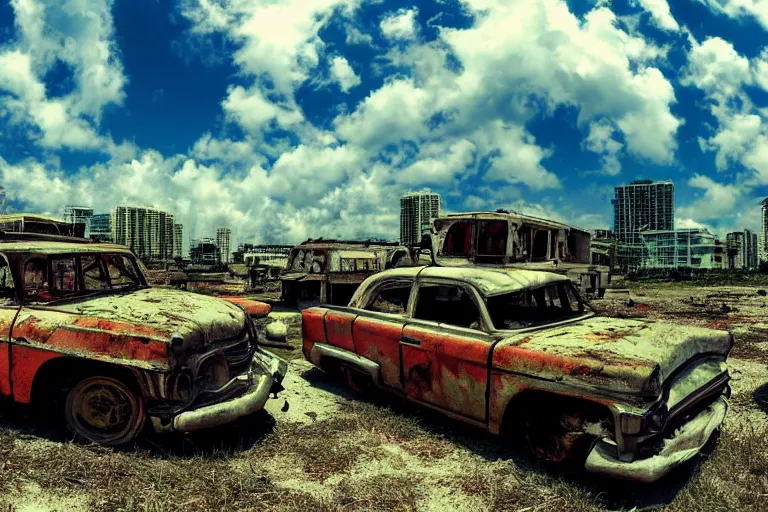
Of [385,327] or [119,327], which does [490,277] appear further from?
[119,327]

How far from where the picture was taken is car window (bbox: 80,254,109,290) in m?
5.07

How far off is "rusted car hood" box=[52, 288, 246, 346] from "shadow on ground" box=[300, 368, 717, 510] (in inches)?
70.1

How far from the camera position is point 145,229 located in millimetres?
80750

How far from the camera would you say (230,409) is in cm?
390

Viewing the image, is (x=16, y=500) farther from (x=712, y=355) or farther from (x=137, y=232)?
(x=137, y=232)

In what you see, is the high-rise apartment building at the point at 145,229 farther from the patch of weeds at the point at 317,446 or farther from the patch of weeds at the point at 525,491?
the patch of weeds at the point at 525,491

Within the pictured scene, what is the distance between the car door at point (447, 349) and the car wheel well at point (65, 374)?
229cm

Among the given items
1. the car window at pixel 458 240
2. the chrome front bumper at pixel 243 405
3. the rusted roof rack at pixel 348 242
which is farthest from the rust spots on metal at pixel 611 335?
the rusted roof rack at pixel 348 242

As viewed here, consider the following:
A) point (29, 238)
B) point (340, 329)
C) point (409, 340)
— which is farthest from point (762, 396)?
point (29, 238)

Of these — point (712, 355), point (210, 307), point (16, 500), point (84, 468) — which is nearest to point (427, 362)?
point (210, 307)

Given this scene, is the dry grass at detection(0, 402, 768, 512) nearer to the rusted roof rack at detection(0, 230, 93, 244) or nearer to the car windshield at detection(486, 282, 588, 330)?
the car windshield at detection(486, 282, 588, 330)

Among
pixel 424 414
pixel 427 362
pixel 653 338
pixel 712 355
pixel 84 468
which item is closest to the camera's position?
Answer: pixel 84 468

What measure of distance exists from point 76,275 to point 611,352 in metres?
5.07

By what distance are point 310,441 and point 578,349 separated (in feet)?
7.65
